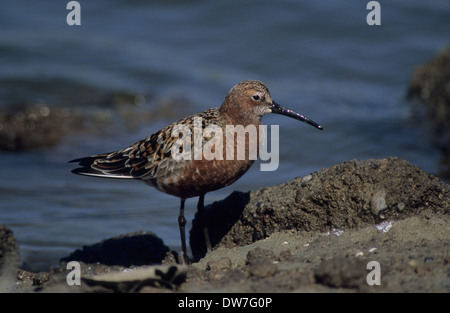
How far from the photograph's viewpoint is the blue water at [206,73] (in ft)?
39.6

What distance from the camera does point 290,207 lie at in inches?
279

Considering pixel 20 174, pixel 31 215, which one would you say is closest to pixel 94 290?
pixel 31 215

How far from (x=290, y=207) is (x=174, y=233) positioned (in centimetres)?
319

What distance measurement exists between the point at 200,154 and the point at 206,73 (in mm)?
10578

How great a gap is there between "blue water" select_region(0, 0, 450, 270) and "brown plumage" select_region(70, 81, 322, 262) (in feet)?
8.33

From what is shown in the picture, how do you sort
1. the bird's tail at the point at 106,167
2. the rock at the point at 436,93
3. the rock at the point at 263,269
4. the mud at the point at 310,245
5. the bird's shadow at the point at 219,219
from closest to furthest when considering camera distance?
the mud at the point at 310,245, the rock at the point at 263,269, the bird's shadow at the point at 219,219, the bird's tail at the point at 106,167, the rock at the point at 436,93

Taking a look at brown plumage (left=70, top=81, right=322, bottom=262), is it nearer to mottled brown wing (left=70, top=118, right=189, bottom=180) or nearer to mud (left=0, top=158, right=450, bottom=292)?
mottled brown wing (left=70, top=118, right=189, bottom=180)

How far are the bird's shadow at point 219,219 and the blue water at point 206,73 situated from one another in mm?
2374

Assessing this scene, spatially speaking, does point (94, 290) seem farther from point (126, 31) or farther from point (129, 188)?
point (126, 31)

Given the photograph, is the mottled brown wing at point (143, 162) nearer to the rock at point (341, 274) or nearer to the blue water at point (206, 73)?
the blue water at point (206, 73)

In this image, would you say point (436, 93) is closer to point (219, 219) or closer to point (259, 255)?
point (219, 219)

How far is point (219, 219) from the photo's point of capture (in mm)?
7945

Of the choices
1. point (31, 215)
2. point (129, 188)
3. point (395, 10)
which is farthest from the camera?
point (395, 10)

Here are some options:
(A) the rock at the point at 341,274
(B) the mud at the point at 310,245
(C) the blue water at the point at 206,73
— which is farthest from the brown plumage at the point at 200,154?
(C) the blue water at the point at 206,73
